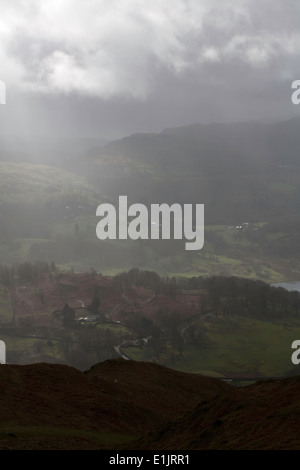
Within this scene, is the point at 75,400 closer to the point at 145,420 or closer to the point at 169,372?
the point at 145,420

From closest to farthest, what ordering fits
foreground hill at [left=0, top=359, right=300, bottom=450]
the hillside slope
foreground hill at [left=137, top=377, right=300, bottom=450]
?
foreground hill at [left=137, top=377, right=300, bottom=450] < foreground hill at [left=0, top=359, right=300, bottom=450] < the hillside slope

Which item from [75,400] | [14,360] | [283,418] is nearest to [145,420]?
[75,400]

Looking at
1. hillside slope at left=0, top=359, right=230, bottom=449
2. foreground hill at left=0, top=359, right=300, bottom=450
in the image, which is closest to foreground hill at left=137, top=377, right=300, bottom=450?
foreground hill at left=0, top=359, right=300, bottom=450

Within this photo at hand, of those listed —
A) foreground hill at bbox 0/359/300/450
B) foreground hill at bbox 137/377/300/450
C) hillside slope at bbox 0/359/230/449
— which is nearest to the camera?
foreground hill at bbox 137/377/300/450

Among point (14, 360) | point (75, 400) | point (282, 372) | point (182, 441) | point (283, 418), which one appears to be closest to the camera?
point (283, 418)

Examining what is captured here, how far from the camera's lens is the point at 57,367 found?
84375 millimetres

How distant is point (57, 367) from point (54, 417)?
2244cm

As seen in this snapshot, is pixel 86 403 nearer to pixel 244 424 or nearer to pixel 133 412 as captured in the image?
pixel 133 412

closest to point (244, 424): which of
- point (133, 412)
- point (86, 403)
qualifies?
point (86, 403)

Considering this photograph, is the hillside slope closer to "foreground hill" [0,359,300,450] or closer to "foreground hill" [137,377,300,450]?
"foreground hill" [0,359,300,450]

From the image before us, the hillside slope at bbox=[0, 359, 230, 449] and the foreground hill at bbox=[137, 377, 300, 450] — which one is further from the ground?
the foreground hill at bbox=[137, 377, 300, 450]

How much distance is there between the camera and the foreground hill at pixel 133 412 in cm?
4362

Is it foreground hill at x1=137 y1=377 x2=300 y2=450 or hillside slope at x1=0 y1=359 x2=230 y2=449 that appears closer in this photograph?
foreground hill at x1=137 y1=377 x2=300 y2=450

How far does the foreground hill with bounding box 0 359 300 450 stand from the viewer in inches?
1718
